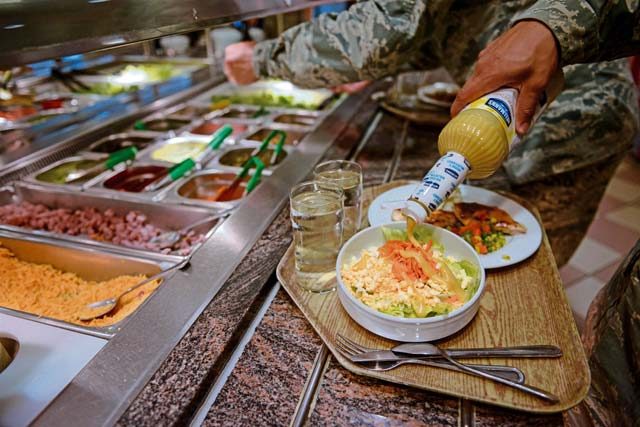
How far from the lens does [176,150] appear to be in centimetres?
213

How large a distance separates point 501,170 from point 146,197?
1.46 metres

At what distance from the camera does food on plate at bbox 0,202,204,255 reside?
151 cm

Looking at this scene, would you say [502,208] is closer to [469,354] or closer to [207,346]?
[469,354]

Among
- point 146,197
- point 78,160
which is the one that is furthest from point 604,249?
point 78,160

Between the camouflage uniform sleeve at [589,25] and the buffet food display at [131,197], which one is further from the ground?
the camouflage uniform sleeve at [589,25]

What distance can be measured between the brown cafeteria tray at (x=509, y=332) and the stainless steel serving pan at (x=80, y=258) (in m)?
0.45

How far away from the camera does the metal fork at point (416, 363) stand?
90cm

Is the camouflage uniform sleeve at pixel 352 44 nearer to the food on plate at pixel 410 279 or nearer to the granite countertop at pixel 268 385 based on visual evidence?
the food on plate at pixel 410 279

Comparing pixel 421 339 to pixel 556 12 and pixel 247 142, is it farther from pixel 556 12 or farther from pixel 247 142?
pixel 247 142

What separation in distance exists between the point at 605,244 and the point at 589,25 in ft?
9.78

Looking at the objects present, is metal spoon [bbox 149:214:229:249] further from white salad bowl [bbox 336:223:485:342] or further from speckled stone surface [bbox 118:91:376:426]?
white salad bowl [bbox 336:223:485:342]

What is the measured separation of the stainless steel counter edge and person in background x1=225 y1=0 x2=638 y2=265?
0.61 meters

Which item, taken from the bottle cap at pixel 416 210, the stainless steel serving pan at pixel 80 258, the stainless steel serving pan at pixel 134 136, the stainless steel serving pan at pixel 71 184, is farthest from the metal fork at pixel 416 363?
the stainless steel serving pan at pixel 134 136

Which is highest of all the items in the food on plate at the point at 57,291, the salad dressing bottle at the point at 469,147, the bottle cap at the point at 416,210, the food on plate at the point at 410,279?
the salad dressing bottle at the point at 469,147
